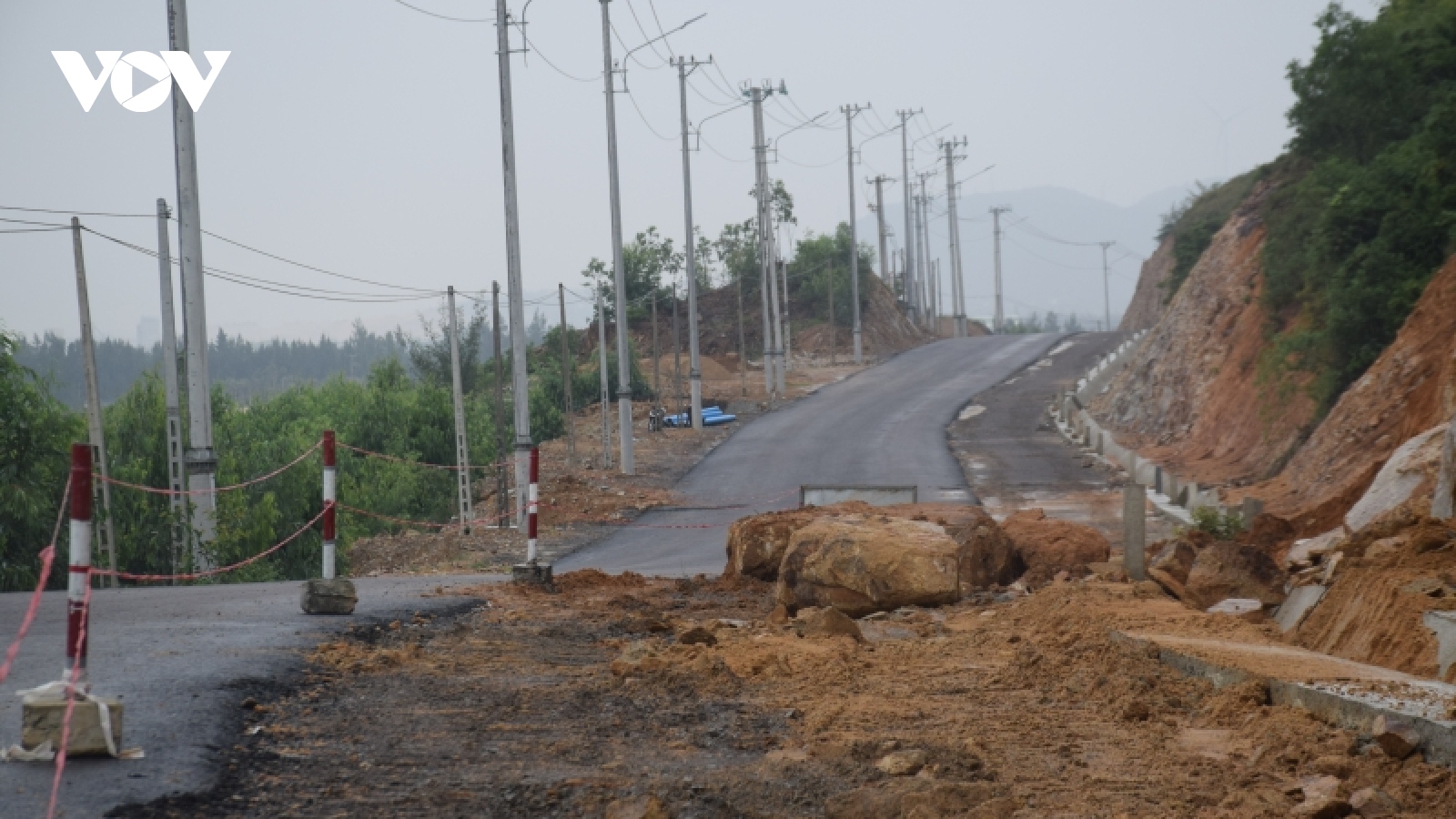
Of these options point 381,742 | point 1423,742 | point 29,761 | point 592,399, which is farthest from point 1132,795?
point 592,399

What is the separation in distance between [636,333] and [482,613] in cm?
7068

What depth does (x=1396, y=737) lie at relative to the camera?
22.0ft

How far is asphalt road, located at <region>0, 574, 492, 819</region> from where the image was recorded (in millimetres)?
5621

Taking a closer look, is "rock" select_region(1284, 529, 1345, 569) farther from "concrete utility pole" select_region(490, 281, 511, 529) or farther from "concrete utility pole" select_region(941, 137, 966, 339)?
"concrete utility pole" select_region(941, 137, 966, 339)

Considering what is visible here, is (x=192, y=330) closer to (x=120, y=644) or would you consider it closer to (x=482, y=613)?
(x=482, y=613)

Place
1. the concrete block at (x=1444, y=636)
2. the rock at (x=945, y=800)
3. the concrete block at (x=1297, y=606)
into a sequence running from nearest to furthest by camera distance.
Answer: the rock at (x=945, y=800), the concrete block at (x=1444, y=636), the concrete block at (x=1297, y=606)

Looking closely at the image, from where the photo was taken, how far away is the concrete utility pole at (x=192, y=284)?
22484mm

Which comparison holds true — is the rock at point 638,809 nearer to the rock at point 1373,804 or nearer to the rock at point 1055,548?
the rock at point 1373,804

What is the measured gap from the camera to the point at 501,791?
5961mm

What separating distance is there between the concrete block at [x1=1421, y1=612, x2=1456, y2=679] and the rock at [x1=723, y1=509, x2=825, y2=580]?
8.39 metres

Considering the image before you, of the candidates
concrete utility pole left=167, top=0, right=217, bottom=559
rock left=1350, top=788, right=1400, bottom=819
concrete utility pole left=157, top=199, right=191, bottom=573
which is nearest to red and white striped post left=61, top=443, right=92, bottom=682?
rock left=1350, top=788, right=1400, bottom=819

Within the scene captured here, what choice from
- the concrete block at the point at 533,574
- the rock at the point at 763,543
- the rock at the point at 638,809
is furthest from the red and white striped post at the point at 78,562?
the rock at the point at 763,543

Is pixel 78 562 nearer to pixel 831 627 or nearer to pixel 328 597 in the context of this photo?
pixel 328 597

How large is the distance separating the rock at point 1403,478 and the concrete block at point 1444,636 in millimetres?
6254
